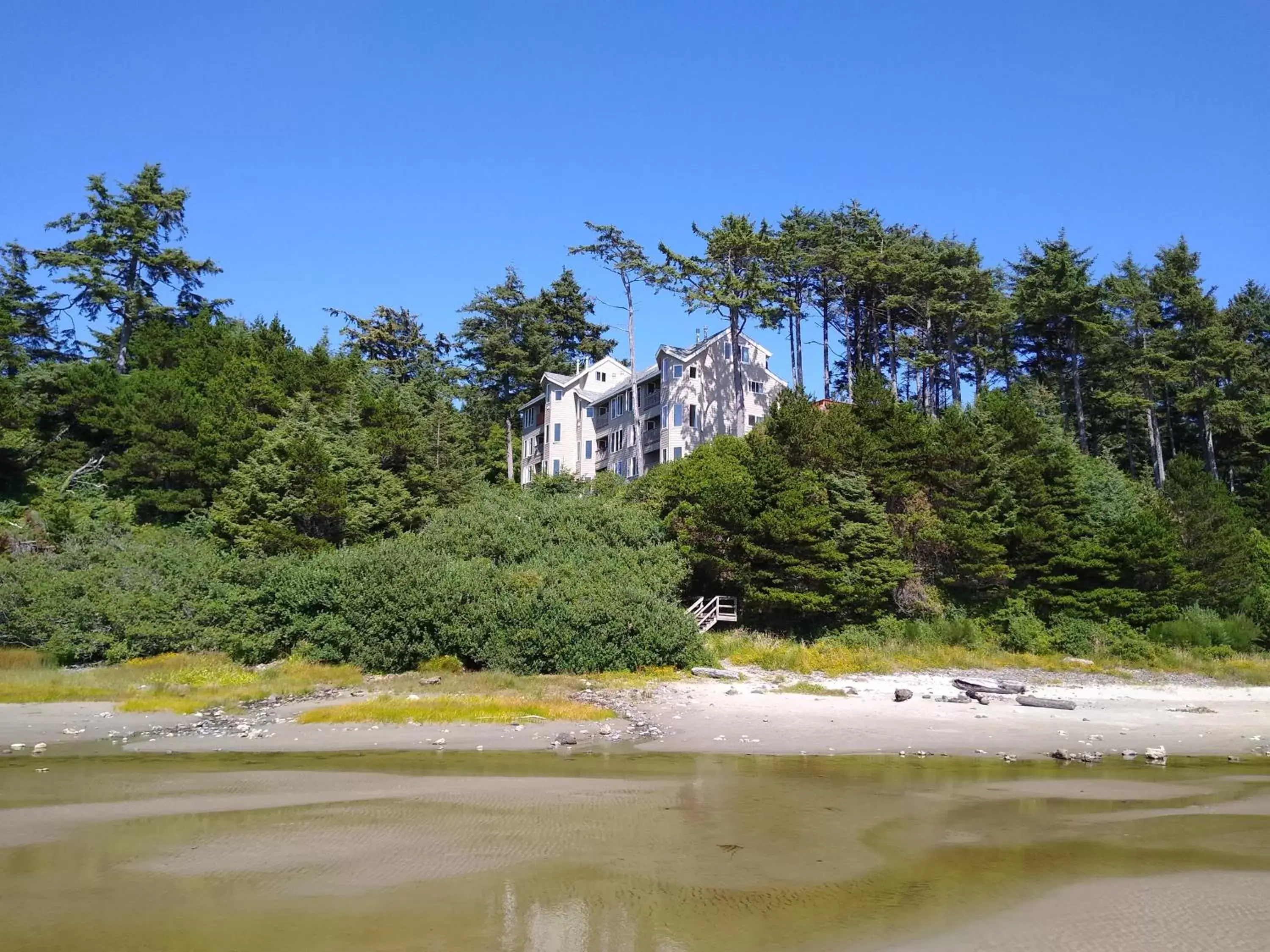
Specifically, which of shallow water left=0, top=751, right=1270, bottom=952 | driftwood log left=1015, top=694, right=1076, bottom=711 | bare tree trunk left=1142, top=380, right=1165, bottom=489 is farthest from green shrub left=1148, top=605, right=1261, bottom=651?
shallow water left=0, top=751, right=1270, bottom=952

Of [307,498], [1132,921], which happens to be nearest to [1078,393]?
[307,498]

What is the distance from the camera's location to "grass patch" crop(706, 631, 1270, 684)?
29.4m

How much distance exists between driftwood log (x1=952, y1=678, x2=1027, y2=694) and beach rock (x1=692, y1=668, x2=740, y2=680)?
22.8ft

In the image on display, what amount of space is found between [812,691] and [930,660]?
7.55 metres

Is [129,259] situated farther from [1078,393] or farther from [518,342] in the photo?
[1078,393]

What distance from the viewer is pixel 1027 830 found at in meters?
11.5

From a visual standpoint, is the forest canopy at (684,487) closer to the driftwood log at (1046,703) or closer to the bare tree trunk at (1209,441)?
the bare tree trunk at (1209,441)

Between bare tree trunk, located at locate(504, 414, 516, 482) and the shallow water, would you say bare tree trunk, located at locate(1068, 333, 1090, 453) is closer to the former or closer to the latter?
bare tree trunk, located at locate(504, 414, 516, 482)

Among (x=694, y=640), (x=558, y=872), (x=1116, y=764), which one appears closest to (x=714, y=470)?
(x=694, y=640)

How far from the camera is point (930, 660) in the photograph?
3033 cm

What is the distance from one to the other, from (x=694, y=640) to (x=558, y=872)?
19.9m

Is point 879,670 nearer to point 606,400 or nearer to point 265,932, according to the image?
point 265,932

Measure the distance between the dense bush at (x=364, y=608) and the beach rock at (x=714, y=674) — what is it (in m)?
1.11

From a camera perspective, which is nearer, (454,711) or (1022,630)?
(454,711)
